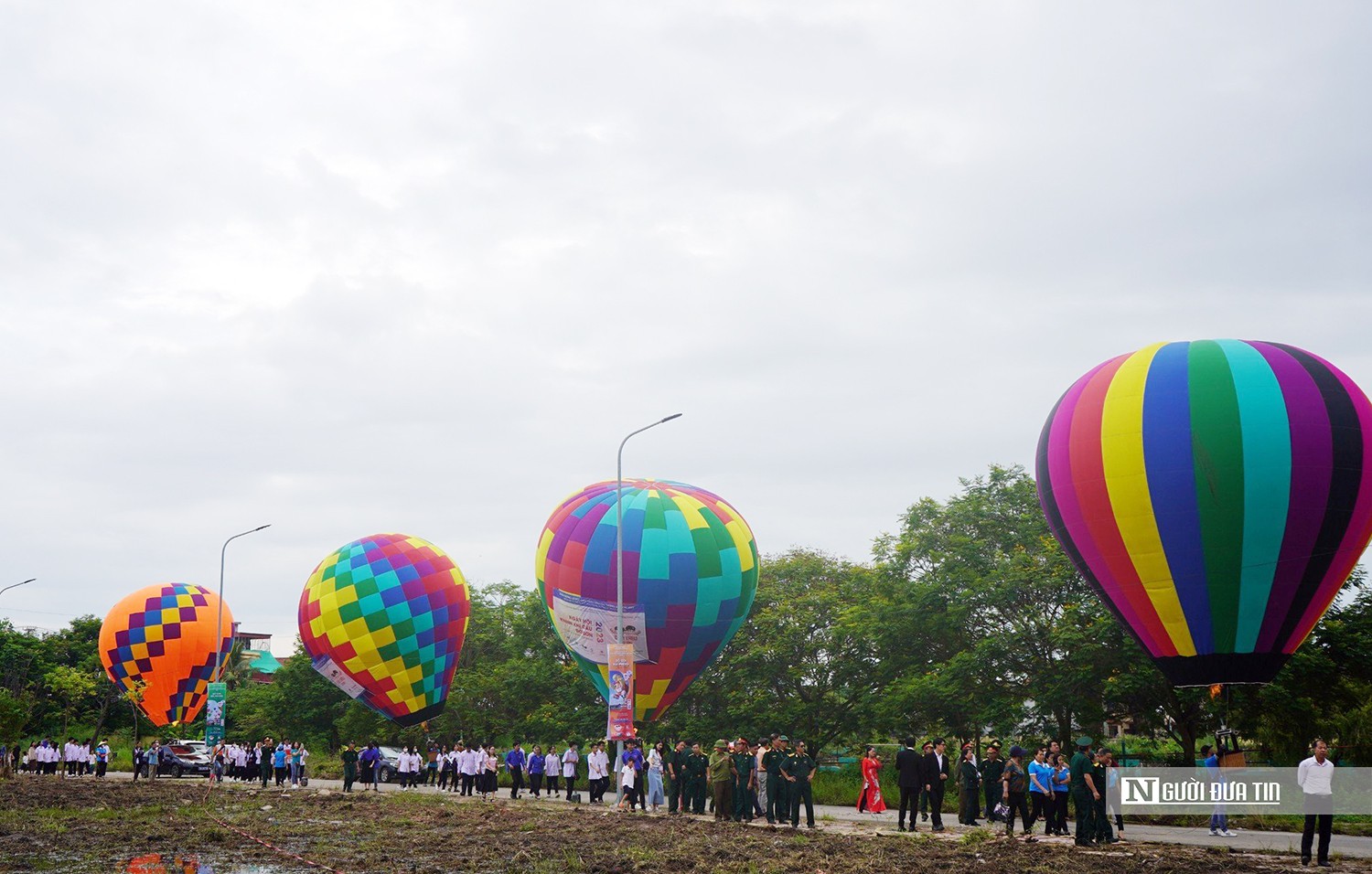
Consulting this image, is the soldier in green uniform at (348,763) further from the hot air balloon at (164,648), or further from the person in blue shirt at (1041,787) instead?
the person in blue shirt at (1041,787)

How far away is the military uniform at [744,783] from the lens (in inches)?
906

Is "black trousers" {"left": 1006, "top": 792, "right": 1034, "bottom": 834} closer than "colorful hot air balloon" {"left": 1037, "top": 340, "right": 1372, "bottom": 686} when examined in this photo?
Yes

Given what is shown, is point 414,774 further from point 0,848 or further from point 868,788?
point 0,848

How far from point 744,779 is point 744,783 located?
0.09 meters

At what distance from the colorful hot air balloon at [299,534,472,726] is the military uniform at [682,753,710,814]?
1808 cm

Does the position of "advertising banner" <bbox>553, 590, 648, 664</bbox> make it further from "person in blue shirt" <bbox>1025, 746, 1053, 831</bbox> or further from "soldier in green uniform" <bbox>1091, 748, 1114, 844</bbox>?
"soldier in green uniform" <bbox>1091, 748, 1114, 844</bbox>

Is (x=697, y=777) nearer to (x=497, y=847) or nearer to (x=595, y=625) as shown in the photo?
(x=595, y=625)

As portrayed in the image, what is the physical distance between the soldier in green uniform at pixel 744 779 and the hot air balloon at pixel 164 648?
32.8 metres

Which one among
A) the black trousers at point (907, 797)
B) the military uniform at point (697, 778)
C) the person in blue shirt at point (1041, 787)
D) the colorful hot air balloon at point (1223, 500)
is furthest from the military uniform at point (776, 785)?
the colorful hot air balloon at point (1223, 500)

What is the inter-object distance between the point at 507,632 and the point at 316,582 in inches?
578

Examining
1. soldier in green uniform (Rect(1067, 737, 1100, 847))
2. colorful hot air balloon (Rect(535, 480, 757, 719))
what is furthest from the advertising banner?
soldier in green uniform (Rect(1067, 737, 1100, 847))

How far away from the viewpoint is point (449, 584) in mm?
43125

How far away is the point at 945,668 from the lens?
31406 millimetres

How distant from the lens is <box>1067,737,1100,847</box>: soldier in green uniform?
1805 centimetres
